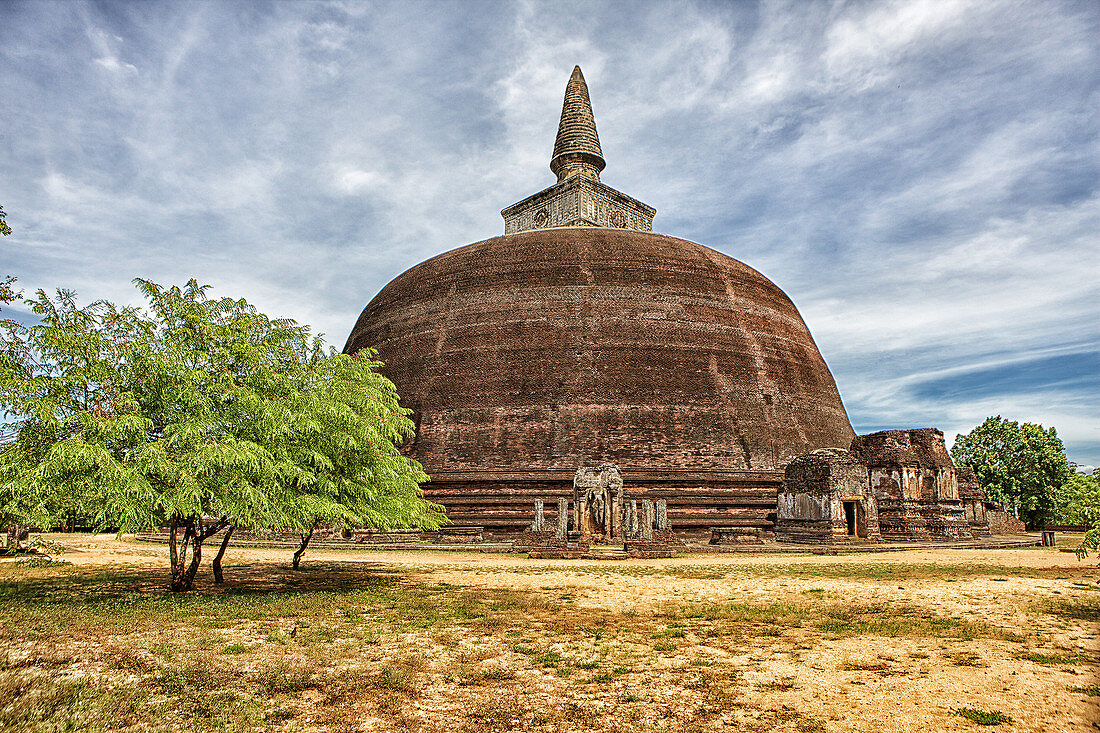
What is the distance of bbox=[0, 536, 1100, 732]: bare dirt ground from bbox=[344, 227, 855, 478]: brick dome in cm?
1151

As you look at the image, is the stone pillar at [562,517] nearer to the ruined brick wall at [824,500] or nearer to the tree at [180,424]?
the ruined brick wall at [824,500]

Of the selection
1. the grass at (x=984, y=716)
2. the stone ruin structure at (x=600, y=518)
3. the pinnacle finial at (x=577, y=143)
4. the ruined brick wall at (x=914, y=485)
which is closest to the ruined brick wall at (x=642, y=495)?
the stone ruin structure at (x=600, y=518)

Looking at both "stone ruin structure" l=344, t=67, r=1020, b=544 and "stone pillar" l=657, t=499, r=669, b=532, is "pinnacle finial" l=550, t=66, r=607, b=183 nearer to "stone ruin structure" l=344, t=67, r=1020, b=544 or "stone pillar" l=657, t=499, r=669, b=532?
"stone ruin structure" l=344, t=67, r=1020, b=544

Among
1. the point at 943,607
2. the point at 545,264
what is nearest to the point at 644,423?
the point at 545,264

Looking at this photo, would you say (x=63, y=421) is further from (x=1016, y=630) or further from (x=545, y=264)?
(x=545, y=264)

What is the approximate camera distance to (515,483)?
73.4ft

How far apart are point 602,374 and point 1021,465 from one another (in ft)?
91.5

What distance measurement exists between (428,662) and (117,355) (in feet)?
21.0

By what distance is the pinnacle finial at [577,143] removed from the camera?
36906mm

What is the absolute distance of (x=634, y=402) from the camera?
2361 cm

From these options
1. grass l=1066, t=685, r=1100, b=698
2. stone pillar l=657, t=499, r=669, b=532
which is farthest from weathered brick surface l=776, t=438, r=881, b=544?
grass l=1066, t=685, r=1100, b=698

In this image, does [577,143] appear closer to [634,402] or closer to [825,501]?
[634,402]

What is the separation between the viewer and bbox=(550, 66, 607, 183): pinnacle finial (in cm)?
3691

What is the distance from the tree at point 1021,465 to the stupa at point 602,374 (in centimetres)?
1612
